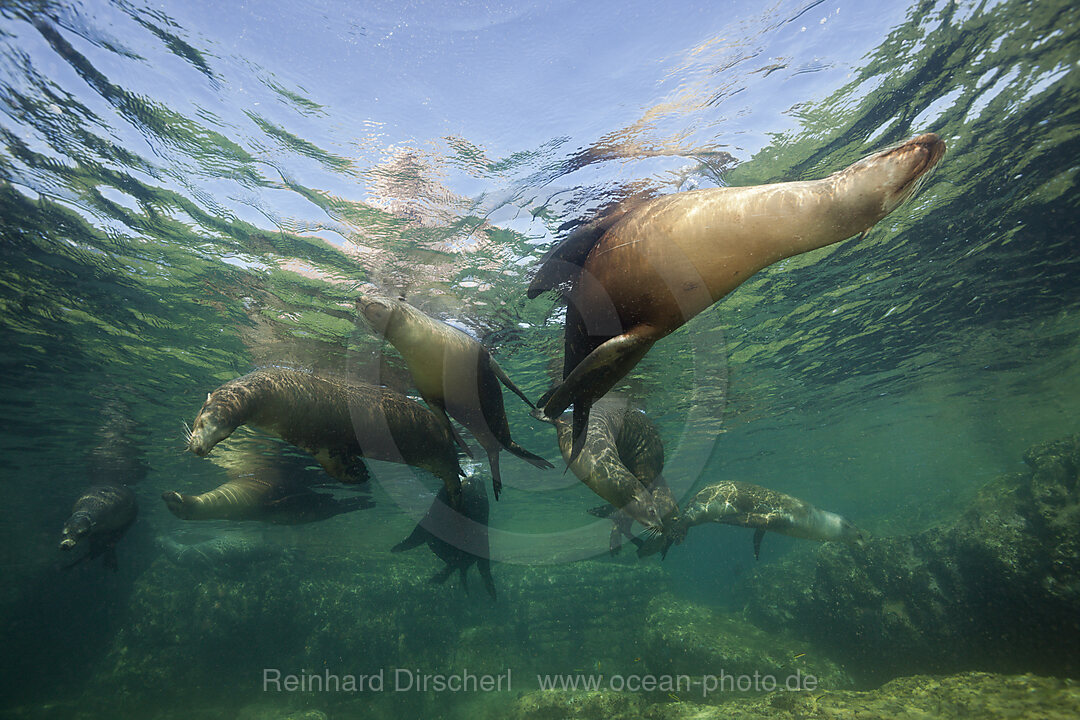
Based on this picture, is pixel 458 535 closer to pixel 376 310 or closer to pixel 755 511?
pixel 376 310

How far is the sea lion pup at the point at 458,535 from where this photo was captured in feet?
28.2

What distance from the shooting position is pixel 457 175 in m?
6.39

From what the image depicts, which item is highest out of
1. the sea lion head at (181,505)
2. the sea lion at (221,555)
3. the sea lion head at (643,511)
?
the sea lion head at (643,511)

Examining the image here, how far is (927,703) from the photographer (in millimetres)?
5609

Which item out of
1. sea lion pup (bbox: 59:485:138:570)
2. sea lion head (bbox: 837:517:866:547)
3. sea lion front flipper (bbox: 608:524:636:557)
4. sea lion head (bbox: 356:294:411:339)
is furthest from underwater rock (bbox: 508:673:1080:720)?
sea lion pup (bbox: 59:485:138:570)

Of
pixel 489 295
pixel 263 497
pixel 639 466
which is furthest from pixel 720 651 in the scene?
pixel 263 497

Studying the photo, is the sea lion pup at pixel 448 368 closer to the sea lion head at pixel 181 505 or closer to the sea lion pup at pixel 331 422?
the sea lion pup at pixel 331 422

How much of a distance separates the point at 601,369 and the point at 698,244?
0.96 m

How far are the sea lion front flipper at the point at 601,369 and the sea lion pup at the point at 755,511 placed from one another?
8428 mm

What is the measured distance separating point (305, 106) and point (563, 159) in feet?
11.6

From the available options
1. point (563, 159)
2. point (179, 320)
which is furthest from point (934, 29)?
point (179, 320)

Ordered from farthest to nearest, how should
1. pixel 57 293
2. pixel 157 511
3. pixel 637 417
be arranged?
pixel 157 511 → pixel 57 293 → pixel 637 417

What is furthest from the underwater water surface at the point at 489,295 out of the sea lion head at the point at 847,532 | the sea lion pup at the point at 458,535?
the sea lion pup at the point at 458,535

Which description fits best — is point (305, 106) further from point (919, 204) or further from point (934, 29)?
point (919, 204)
